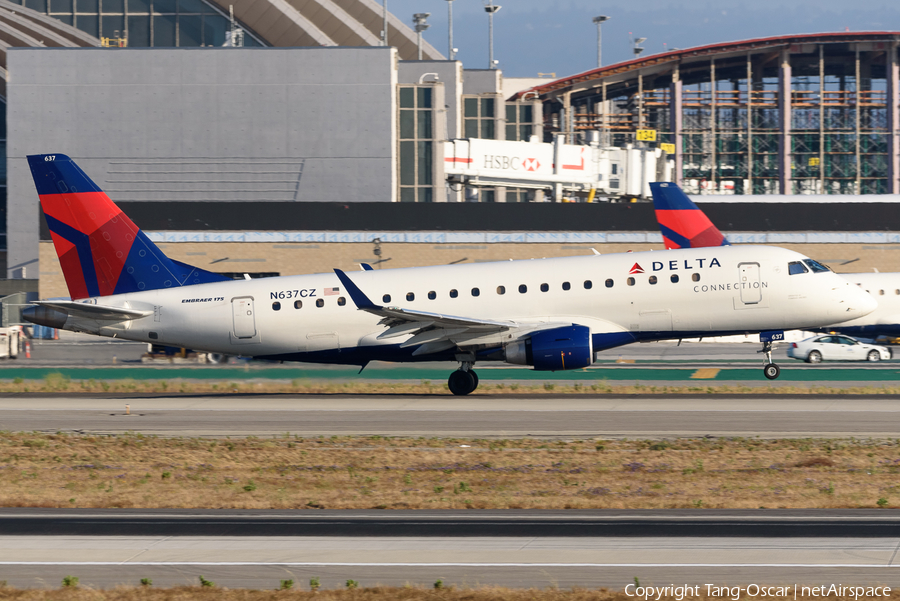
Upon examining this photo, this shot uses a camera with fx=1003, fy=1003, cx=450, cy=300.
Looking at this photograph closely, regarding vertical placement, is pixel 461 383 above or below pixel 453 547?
above

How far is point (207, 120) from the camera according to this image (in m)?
78.0

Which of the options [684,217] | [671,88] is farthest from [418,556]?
[671,88]

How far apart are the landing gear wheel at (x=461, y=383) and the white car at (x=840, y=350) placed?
90.4ft

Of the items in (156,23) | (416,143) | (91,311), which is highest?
(156,23)

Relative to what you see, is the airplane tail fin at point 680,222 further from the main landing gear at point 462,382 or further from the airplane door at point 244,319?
the airplane door at point 244,319

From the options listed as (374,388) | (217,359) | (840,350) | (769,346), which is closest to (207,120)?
(217,359)

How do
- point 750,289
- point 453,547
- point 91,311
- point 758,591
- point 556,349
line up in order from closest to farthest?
point 758,591 → point 453,547 → point 556,349 → point 750,289 → point 91,311

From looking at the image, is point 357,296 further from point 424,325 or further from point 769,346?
point 769,346

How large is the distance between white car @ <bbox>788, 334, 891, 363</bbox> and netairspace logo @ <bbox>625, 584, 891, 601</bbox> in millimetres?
44044

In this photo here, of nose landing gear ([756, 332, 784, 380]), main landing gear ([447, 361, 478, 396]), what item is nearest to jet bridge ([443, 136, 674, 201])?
nose landing gear ([756, 332, 784, 380])

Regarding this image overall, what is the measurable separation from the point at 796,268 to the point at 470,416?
1196 centimetres

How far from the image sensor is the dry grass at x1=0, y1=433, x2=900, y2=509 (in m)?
17.2

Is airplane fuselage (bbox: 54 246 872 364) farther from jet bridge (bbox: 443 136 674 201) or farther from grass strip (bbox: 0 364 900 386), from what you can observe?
jet bridge (bbox: 443 136 674 201)

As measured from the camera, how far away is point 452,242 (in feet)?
226
